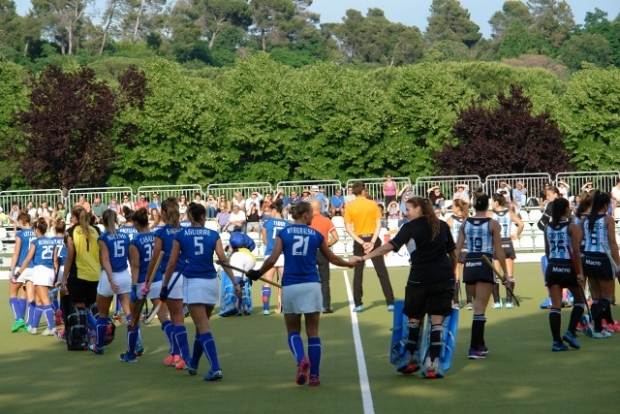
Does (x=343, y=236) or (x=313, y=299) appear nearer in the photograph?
(x=313, y=299)

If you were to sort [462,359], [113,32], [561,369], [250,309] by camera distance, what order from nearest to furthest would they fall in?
[561,369] → [462,359] → [250,309] → [113,32]

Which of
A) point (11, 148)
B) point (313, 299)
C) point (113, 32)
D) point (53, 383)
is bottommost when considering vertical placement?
point (53, 383)

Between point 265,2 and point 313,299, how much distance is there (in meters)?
165

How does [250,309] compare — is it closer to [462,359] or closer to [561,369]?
[462,359]

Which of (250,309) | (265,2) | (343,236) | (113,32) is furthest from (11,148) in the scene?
(265,2)

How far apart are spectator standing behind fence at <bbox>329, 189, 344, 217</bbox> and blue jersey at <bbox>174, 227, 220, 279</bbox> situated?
23.2 m

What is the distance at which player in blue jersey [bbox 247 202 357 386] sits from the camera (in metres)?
10.9

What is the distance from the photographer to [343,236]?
32.7m

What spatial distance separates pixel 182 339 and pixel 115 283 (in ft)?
5.34

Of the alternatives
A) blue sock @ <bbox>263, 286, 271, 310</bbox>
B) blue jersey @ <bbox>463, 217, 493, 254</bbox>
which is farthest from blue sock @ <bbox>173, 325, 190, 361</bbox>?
blue sock @ <bbox>263, 286, 271, 310</bbox>

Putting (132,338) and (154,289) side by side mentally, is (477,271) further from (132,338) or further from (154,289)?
(132,338)

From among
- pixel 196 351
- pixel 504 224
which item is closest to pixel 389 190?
pixel 504 224

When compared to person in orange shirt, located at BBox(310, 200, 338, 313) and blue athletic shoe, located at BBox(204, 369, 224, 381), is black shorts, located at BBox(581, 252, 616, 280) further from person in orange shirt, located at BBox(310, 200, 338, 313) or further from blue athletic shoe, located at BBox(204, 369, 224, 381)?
blue athletic shoe, located at BBox(204, 369, 224, 381)

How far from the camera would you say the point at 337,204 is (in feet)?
Result: 116
